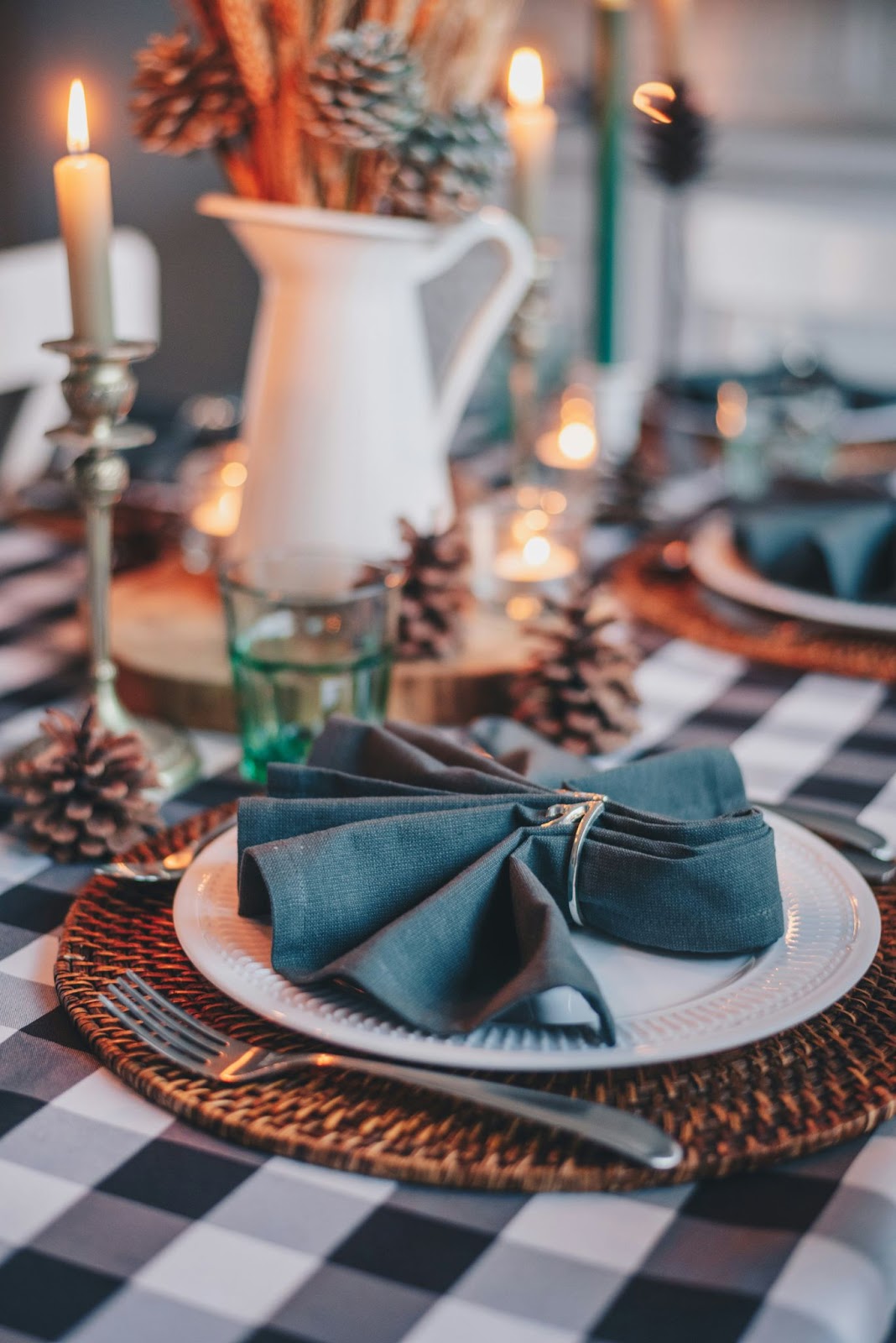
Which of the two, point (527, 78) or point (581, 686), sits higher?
point (527, 78)

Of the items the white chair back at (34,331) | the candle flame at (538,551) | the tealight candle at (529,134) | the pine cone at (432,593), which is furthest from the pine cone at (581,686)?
the white chair back at (34,331)

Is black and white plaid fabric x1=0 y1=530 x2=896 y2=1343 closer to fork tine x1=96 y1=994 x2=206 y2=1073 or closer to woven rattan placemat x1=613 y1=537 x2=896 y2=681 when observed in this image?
fork tine x1=96 y1=994 x2=206 y2=1073

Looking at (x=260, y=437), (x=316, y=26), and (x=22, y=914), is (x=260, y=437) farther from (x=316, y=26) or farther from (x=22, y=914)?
(x=22, y=914)

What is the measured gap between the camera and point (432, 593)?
0.84 metres

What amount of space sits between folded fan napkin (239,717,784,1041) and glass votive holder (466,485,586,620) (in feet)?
1.37

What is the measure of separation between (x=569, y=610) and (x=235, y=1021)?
366 mm

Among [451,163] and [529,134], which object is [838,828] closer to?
[451,163]

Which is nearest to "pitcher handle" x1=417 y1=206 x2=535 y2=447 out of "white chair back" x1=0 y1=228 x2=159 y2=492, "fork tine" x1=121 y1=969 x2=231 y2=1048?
"fork tine" x1=121 y1=969 x2=231 y2=1048

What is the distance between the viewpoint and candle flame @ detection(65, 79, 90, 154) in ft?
2.21

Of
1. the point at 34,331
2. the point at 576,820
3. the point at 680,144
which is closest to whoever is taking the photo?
the point at 576,820

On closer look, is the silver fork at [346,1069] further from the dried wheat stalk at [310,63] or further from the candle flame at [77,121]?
the dried wheat stalk at [310,63]

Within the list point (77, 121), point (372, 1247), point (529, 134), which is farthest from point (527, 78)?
point (372, 1247)

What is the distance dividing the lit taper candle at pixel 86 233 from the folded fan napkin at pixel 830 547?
0.48 meters

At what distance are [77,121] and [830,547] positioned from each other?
20.9 inches
